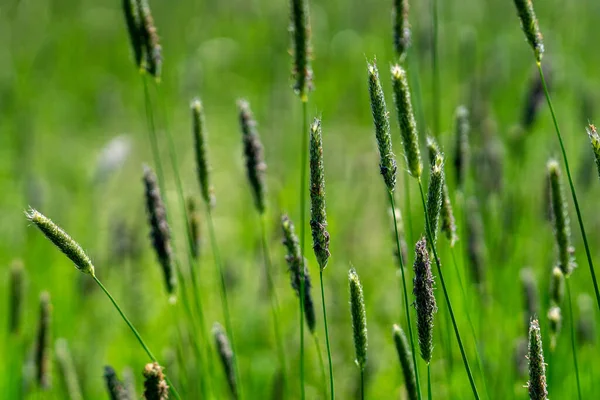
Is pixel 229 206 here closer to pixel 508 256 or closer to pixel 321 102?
pixel 321 102

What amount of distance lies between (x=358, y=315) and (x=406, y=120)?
0.37 m

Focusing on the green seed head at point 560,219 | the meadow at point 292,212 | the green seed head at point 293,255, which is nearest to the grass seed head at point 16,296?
the meadow at point 292,212

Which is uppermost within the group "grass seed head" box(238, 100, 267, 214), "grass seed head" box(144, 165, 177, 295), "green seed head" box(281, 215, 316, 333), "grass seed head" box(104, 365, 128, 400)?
"grass seed head" box(238, 100, 267, 214)

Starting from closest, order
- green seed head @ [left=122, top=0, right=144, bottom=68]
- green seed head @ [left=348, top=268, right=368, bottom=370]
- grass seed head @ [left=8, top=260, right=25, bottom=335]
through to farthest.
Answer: green seed head @ [left=348, top=268, right=368, bottom=370] < green seed head @ [left=122, top=0, right=144, bottom=68] < grass seed head @ [left=8, top=260, right=25, bottom=335]

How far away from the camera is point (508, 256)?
3049 mm

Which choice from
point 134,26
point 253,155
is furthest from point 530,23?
point 134,26

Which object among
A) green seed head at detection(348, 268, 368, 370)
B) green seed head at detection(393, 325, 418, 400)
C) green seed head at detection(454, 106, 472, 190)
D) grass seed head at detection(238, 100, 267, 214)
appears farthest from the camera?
green seed head at detection(454, 106, 472, 190)

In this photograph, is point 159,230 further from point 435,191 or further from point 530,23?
point 530,23

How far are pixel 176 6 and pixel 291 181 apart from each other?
4429 mm

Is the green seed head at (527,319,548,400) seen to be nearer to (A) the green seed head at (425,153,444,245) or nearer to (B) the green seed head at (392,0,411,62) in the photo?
(A) the green seed head at (425,153,444,245)

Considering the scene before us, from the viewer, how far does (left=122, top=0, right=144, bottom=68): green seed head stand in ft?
6.02

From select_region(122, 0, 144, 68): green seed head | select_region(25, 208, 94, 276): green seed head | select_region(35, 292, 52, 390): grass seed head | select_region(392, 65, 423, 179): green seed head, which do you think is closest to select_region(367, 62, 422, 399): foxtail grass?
select_region(392, 65, 423, 179): green seed head

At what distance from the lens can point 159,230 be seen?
194 cm

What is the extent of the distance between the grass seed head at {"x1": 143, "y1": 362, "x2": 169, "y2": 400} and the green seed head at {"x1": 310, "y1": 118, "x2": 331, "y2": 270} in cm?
37
